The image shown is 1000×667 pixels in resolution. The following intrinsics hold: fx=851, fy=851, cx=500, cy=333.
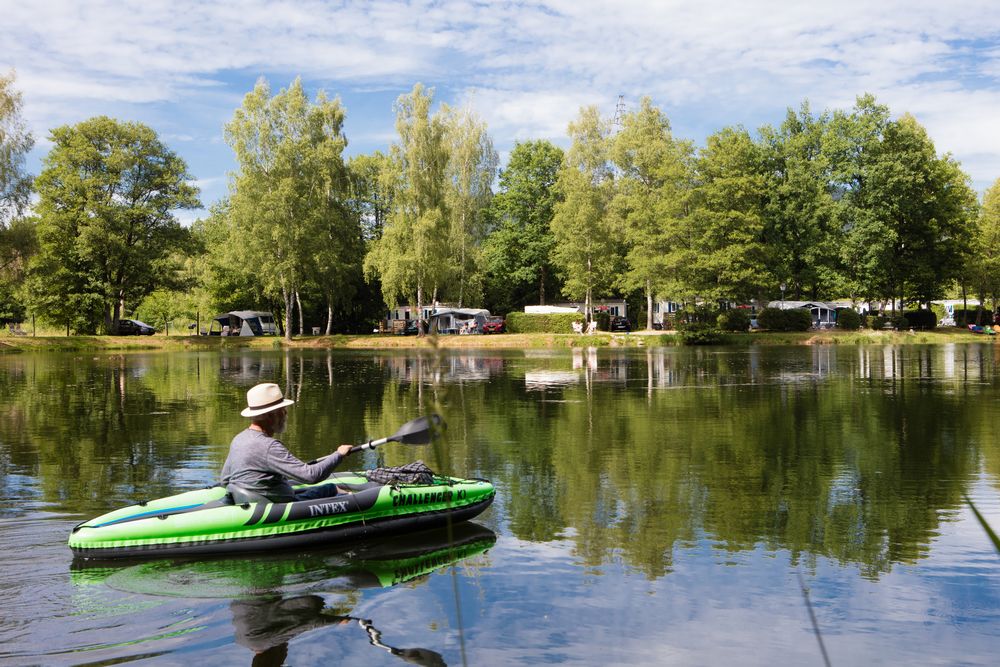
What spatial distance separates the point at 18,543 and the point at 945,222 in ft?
223

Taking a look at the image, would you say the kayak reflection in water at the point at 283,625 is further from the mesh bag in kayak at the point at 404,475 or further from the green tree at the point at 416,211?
the green tree at the point at 416,211

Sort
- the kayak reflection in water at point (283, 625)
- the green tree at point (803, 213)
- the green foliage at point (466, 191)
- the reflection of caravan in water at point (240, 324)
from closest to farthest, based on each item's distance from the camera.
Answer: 1. the kayak reflection in water at point (283, 625)
2. the green tree at point (803, 213)
3. the green foliage at point (466, 191)
4. the reflection of caravan in water at point (240, 324)

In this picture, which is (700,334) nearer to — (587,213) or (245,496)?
(587,213)

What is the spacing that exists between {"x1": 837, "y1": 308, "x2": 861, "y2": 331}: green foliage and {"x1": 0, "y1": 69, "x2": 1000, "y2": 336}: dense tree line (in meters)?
1.95

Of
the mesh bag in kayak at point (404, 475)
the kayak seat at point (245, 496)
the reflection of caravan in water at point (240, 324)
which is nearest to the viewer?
the kayak seat at point (245, 496)

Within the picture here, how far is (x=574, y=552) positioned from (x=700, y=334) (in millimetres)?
Result: 48603

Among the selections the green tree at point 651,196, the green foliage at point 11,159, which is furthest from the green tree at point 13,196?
the green tree at point 651,196

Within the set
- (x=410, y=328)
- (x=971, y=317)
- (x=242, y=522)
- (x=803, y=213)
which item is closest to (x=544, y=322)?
(x=410, y=328)

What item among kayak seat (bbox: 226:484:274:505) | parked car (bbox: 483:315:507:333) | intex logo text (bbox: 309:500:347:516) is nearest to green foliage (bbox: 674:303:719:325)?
parked car (bbox: 483:315:507:333)

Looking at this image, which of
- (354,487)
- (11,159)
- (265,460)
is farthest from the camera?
(11,159)

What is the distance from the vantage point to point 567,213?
216 feet

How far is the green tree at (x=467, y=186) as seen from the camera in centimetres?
6925

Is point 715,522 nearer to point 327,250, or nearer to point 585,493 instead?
point 585,493

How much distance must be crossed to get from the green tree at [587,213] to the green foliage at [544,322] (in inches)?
70.4
